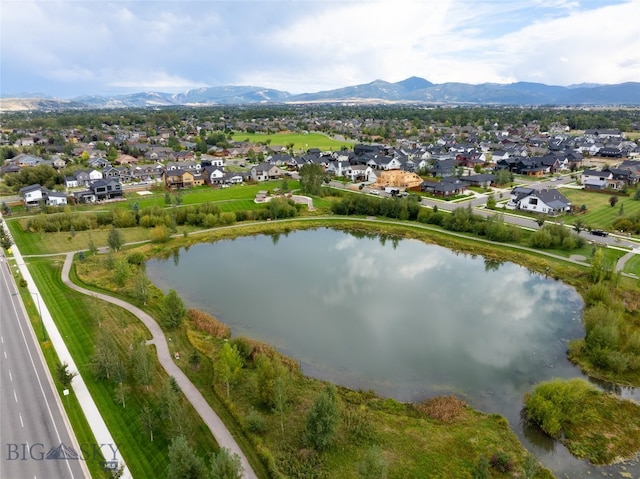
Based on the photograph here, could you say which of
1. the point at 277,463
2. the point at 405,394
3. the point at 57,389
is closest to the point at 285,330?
the point at 405,394

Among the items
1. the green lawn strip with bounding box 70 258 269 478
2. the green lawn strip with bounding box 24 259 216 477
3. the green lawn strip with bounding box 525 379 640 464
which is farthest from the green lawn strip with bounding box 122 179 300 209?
the green lawn strip with bounding box 525 379 640 464

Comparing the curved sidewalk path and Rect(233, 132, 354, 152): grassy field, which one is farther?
Rect(233, 132, 354, 152): grassy field

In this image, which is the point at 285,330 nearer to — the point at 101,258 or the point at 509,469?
the point at 509,469

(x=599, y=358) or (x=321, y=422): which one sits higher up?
(x=321, y=422)

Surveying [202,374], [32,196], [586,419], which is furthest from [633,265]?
[32,196]

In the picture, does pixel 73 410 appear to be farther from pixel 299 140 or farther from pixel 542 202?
pixel 299 140

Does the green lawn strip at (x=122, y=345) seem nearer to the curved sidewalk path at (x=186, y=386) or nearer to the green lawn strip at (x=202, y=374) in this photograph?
the curved sidewalk path at (x=186, y=386)

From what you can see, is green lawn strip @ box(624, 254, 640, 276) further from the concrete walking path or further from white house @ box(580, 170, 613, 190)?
the concrete walking path
